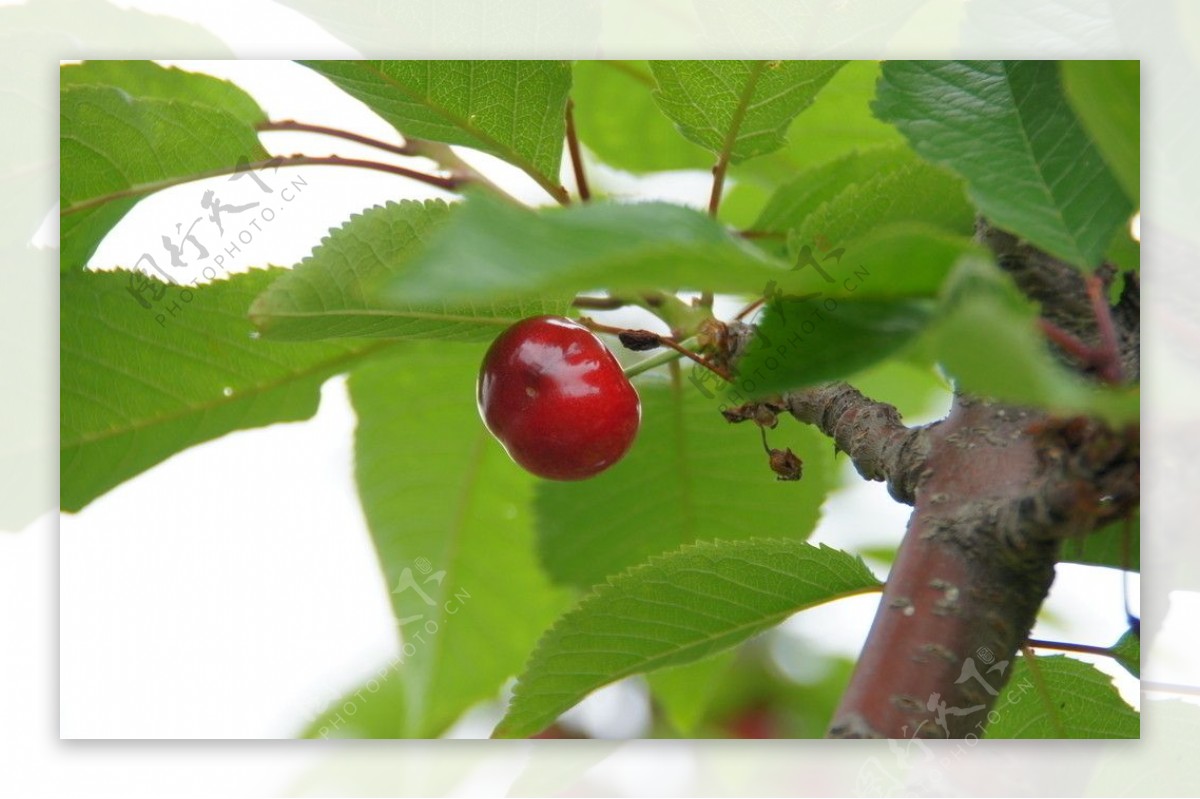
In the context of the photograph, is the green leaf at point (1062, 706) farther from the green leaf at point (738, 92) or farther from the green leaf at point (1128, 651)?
the green leaf at point (738, 92)

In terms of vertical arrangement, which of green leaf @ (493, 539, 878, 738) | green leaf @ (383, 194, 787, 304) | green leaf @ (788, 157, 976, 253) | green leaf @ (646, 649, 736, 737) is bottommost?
green leaf @ (646, 649, 736, 737)

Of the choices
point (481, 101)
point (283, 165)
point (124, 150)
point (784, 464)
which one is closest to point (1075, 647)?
point (784, 464)

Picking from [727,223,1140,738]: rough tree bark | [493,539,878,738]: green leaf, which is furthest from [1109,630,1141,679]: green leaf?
[727,223,1140,738]: rough tree bark

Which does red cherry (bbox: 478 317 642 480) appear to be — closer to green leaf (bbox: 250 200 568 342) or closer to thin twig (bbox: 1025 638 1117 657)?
green leaf (bbox: 250 200 568 342)

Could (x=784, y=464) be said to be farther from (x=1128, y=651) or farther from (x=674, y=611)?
(x=1128, y=651)

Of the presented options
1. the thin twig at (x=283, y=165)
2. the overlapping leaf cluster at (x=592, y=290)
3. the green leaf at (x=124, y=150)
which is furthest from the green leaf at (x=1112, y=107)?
the green leaf at (x=124, y=150)

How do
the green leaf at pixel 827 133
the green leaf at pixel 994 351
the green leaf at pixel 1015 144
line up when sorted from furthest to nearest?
the green leaf at pixel 827 133 → the green leaf at pixel 1015 144 → the green leaf at pixel 994 351
